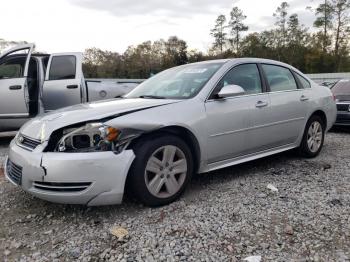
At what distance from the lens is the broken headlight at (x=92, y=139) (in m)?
3.01

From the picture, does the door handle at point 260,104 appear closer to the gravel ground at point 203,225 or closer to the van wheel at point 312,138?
the gravel ground at point 203,225

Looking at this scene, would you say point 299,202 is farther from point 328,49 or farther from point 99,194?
point 328,49

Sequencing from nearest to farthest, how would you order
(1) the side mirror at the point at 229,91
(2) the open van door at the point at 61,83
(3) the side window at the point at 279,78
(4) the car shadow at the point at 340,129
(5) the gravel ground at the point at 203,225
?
(5) the gravel ground at the point at 203,225, (1) the side mirror at the point at 229,91, (3) the side window at the point at 279,78, (2) the open van door at the point at 61,83, (4) the car shadow at the point at 340,129

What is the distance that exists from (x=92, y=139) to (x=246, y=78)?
2188 millimetres

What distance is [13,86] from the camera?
666 centimetres

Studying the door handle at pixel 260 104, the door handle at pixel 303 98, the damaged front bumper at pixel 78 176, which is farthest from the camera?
the door handle at pixel 303 98

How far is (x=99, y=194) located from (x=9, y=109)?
4.60 metres

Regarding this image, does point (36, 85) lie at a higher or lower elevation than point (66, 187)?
higher

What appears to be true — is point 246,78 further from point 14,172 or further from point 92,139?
point 14,172

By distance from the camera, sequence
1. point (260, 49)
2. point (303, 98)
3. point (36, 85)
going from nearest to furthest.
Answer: point (303, 98) → point (36, 85) → point (260, 49)

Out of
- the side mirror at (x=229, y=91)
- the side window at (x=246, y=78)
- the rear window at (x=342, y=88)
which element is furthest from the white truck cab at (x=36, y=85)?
the rear window at (x=342, y=88)

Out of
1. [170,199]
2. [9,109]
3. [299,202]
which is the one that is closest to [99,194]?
[170,199]

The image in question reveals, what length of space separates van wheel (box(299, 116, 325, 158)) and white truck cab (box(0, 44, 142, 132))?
453 centimetres

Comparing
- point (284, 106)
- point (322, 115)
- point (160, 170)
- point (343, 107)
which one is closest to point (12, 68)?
point (160, 170)
